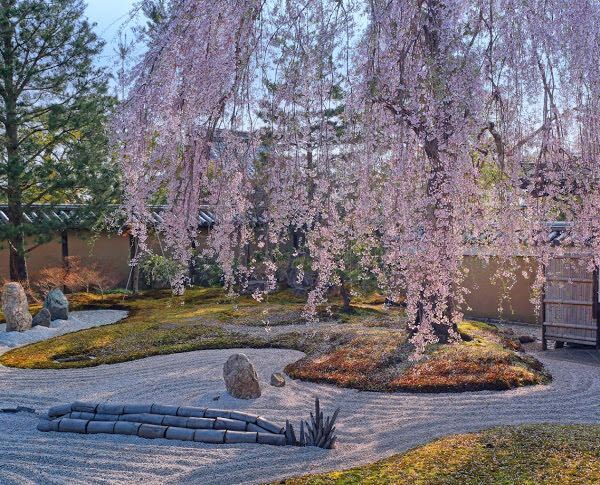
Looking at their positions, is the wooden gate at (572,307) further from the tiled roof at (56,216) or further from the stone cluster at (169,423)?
the tiled roof at (56,216)

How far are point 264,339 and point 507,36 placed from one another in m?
8.42

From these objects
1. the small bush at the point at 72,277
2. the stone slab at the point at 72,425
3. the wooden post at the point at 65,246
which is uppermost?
the wooden post at the point at 65,246

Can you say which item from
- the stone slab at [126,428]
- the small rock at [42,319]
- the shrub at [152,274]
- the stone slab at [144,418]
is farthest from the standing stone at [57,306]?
the stone slab at [126,428]

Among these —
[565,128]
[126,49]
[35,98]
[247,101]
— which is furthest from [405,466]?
[35,98]

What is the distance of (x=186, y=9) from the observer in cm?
318

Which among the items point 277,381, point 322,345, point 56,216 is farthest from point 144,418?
point 56,216

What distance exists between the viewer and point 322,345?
10477mm

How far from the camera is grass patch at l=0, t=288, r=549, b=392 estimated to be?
833 cm

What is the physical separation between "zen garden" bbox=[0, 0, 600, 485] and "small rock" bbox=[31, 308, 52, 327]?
1.71 metres

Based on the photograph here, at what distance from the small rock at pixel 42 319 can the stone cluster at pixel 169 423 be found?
296 inches

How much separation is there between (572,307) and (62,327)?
9948 mm

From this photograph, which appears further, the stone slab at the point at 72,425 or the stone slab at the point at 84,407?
the stone slab at the point at 84,407

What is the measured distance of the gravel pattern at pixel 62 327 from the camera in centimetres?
1235

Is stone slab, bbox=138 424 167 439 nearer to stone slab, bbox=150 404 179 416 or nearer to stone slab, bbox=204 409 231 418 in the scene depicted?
stone slab, bbox=150 404 179 416
